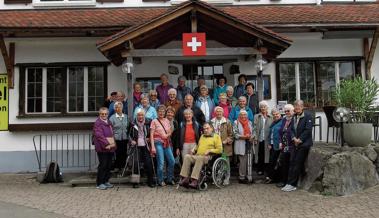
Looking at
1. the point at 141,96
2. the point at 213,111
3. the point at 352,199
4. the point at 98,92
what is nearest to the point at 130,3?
the point at 98,92

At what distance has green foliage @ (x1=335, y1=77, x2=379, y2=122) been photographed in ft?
29.5

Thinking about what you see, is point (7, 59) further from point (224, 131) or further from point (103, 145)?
point (224, 131)

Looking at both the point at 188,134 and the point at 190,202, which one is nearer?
the point at 190,202

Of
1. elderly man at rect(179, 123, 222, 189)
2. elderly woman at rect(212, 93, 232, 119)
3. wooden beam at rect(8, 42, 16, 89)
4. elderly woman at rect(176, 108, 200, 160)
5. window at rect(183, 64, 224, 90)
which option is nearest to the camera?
elderly man at rect(179, 123, 222, 189)

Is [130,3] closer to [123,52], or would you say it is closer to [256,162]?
[123,52]

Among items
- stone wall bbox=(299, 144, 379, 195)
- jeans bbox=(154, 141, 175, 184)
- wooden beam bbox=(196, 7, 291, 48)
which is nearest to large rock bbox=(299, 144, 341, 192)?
stone wall bbox=(299, 144, 379, 195)

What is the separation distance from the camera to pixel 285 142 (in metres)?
8.72

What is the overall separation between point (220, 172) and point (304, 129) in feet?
6.32

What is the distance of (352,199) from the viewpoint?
7.61 metres

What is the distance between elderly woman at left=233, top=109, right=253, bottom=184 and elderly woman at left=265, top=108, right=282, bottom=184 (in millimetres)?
471

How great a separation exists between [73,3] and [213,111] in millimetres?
5960

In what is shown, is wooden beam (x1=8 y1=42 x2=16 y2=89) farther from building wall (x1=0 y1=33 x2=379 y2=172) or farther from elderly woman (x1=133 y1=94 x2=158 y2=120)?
elderly woman (x1=133 y1=94 x2=158 y2=120)

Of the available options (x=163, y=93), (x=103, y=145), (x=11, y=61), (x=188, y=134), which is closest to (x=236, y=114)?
(x=188, y=134)

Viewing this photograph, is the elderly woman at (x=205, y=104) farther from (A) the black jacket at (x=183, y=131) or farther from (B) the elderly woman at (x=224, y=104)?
(A) the black jacket at (x=183, y=131)
